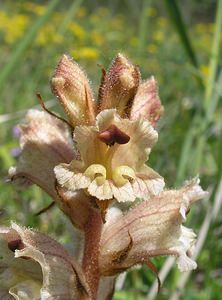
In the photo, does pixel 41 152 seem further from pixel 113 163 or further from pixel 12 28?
pixel 12 28

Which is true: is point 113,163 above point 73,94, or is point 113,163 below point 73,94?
below

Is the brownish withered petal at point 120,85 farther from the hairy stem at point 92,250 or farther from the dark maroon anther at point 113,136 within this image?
the hairy stem at point 92,250

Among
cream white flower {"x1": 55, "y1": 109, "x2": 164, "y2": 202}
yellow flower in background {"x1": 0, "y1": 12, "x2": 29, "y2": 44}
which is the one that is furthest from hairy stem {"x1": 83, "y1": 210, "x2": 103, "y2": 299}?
yellow flower in background {"x1": 0, "y1": 12, "x2": 29, "y2": 44}

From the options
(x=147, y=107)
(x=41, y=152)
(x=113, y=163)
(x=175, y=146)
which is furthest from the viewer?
(x=175, y=146)

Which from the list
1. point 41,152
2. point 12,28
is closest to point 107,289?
point 41,152

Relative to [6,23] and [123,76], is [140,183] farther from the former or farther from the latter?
[6,23]

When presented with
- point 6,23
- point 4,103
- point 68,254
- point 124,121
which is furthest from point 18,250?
point 6,23
